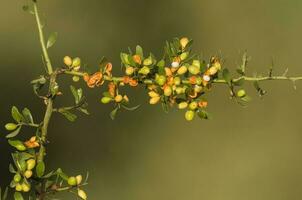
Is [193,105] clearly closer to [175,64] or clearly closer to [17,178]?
[175,64]

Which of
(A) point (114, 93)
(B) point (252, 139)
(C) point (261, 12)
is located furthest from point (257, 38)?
(A) point (114, 93)

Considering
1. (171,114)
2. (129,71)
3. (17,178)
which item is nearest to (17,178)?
(17,178)

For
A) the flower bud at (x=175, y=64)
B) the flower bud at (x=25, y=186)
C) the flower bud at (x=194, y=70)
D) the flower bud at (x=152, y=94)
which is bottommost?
the flower bud at (x=25, y=186)

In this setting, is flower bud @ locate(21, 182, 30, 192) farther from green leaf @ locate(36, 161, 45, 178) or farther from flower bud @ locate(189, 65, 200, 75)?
flower bud @ locate(189, 65, 200, 75)

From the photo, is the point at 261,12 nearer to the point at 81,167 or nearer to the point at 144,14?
the point at 144,14

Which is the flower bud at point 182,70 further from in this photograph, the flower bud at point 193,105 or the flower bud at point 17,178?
the flower bud at point 17,178

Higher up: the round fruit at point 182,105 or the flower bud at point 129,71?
the flower bud at point 129,71

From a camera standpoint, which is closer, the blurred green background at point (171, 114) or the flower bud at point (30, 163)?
the flower bud at point (30, 163)

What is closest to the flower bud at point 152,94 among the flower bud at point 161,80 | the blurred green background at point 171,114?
the flower bud at point 161,80
